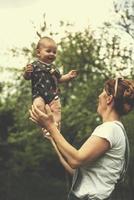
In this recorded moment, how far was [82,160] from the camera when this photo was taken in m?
4.67

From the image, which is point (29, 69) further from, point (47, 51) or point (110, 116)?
point (110, 116)

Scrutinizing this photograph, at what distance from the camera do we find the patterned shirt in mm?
5641

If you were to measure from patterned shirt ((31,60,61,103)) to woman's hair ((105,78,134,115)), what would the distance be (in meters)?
0.83

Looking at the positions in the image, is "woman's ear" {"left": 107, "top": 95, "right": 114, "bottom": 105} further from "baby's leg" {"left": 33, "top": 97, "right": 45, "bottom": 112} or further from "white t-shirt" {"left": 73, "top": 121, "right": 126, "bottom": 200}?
"baby's leg" {"left": 33, "top": 97, "right": 45, "bottom": 112}

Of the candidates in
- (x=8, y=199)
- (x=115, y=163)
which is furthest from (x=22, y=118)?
(x=115, y=163)

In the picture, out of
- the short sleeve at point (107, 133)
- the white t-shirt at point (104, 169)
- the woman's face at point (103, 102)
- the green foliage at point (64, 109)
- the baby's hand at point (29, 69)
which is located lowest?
the green foliage at point (64, 109)

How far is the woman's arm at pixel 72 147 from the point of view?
15.2ft

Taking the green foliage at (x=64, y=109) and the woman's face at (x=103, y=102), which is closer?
the woman's face at (x=103, y=102)

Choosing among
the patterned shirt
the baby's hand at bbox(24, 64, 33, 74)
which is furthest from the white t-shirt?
the baby's hand at bbox(24, 64, 33, 74)

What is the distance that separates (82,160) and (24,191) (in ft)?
143

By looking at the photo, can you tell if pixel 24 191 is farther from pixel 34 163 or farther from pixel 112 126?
pixel 112 126

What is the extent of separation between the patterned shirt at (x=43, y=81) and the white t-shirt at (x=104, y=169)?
2.90ft

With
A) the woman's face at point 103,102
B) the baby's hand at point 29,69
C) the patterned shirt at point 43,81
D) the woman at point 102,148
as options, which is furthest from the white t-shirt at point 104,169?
the baby's hand at point 29,69

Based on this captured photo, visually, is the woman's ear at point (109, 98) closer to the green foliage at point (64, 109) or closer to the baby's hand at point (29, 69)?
the baby's hand at point (29, 69)
